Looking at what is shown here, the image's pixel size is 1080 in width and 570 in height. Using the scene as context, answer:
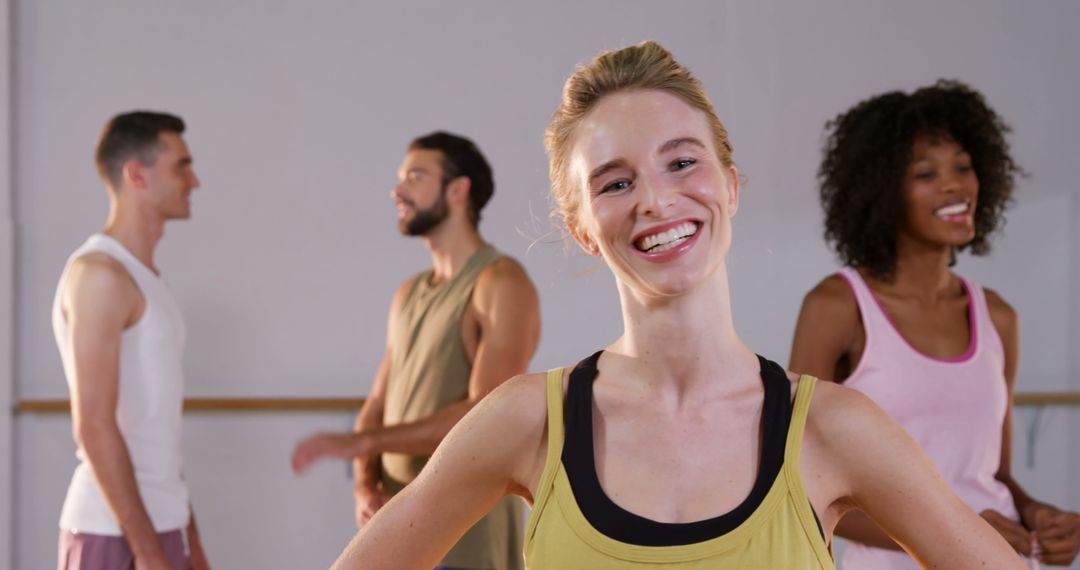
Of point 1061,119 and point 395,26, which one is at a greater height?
point 395,26

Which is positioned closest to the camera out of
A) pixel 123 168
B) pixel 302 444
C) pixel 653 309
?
pixel 653 309

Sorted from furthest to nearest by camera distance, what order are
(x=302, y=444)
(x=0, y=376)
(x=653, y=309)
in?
(x=0, y=376) < (x=302, y=444) < (x=653, y=309)

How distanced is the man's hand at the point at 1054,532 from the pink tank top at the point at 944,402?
64 millimetres

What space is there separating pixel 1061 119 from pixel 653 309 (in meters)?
4.06

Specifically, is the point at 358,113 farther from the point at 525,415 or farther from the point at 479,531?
the point at 525,415

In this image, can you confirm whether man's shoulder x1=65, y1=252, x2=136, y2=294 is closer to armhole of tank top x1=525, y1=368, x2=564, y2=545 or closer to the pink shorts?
the pink shorts

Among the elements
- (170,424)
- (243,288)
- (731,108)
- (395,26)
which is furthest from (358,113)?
(170,424)

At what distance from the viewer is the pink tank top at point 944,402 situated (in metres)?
2.21

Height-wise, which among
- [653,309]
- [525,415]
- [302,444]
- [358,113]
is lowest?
[302,444]

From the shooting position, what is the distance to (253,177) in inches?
183

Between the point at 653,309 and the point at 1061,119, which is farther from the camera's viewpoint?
the point at 1061,119

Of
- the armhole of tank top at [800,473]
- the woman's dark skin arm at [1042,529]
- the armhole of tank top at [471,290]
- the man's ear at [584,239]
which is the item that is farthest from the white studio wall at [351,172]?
the armhole of tank top at [800,473]

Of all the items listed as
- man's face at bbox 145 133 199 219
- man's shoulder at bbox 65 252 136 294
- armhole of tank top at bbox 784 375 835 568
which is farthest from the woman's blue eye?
man's face at bbox 145 133 199 219

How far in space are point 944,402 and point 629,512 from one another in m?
1.21
